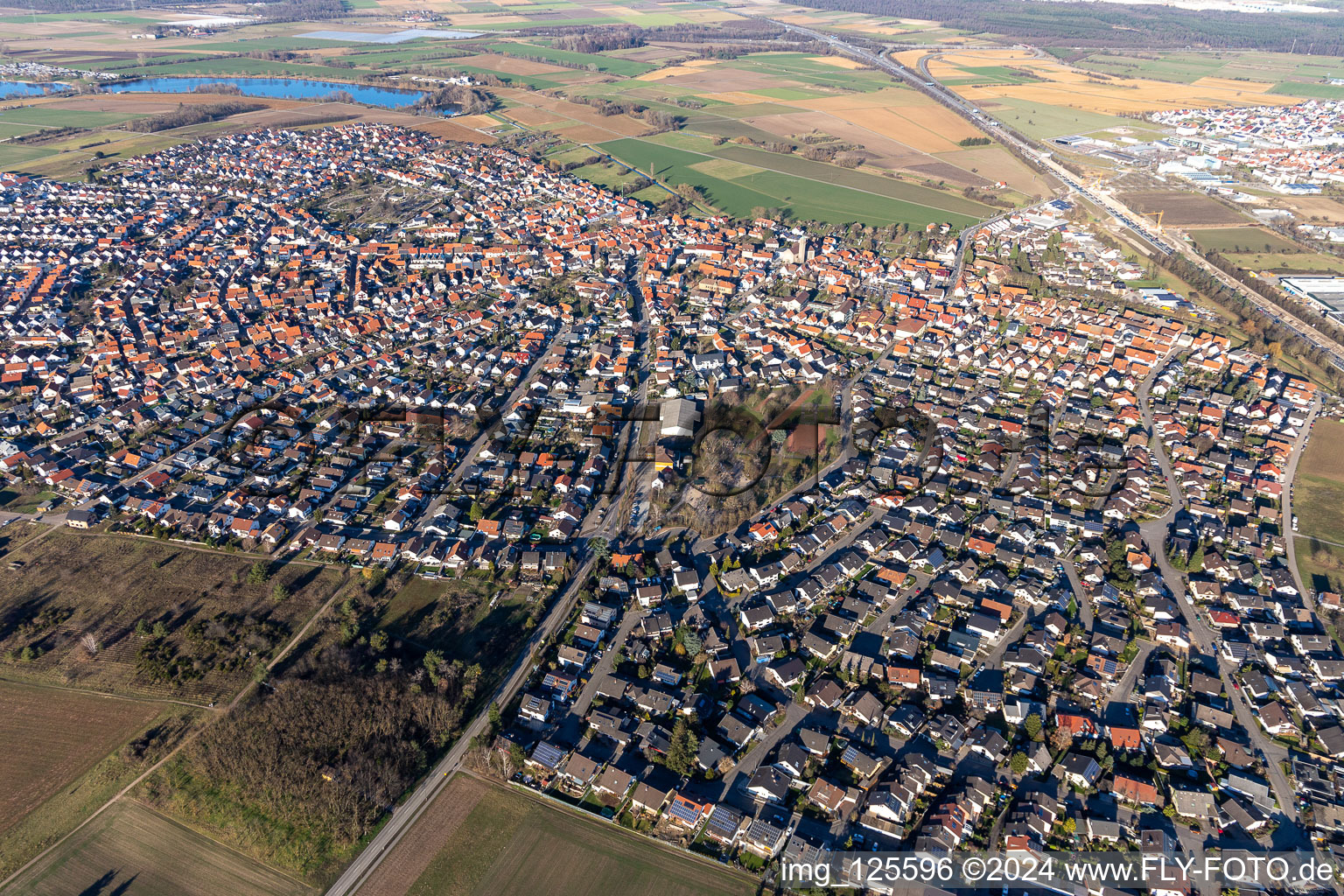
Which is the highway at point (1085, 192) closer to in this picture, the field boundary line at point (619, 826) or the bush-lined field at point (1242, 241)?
the bush-lined field at point (1242, 241)

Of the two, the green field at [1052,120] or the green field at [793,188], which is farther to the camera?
the green field at [1052,120]

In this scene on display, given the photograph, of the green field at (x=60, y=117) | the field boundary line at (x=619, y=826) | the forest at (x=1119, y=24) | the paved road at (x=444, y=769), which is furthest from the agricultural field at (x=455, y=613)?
the forest at (x=1119, y=24)

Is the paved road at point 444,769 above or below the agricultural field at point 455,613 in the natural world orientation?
below

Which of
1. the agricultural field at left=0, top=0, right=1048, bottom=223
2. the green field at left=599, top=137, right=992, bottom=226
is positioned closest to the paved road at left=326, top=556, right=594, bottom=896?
the green field at left=599, top=137, right=992, bottom=226

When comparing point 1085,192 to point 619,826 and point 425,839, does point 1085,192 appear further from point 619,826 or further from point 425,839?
point 425,839

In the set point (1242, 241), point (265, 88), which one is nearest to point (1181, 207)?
point (1242, 241)

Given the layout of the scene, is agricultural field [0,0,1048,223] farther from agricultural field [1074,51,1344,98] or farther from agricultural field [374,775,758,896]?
agricultural field [374,775,758,896]
